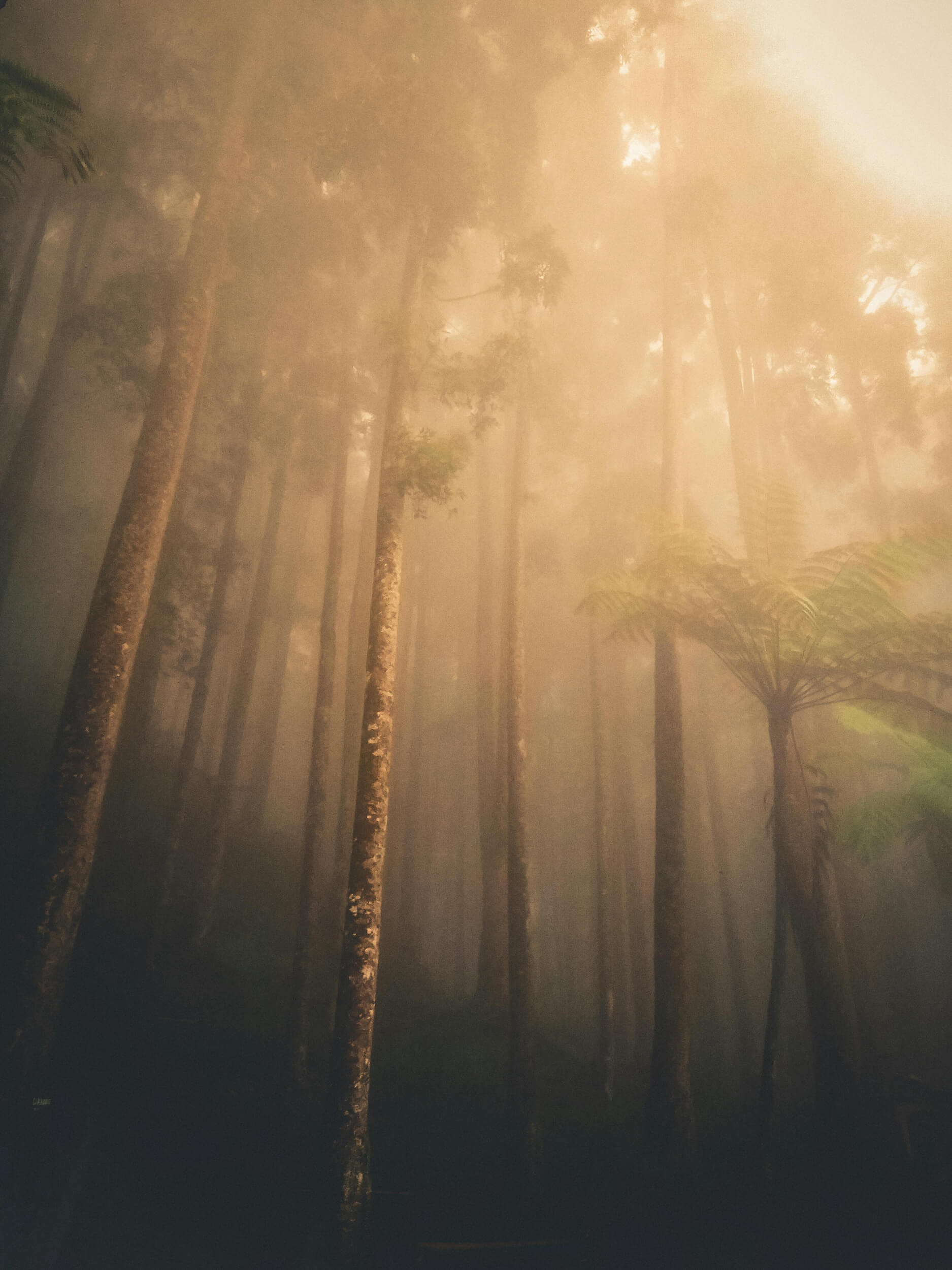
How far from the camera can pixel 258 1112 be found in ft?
21.8

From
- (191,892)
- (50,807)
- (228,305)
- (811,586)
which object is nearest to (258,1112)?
(50,807)

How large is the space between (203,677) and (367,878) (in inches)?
337

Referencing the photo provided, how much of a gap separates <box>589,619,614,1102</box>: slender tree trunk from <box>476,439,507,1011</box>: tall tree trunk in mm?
1934

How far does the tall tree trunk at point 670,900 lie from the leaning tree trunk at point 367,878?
319 centimetres

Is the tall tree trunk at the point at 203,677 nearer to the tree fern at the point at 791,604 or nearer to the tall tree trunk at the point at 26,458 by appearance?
the tall tree trunk at the point at 26,458

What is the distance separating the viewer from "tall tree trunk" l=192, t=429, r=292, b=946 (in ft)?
35.2

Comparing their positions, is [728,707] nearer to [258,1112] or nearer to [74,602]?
[258,1112]

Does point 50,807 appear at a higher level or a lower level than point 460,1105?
higher

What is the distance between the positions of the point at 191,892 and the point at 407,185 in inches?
523

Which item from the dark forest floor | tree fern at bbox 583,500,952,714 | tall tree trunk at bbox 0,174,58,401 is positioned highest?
tall tree trunk at bbox 0,174,58,401

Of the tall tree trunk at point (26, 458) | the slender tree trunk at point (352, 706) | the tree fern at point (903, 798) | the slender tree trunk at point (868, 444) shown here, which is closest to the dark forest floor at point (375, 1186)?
the tree fern at point (903, 798)

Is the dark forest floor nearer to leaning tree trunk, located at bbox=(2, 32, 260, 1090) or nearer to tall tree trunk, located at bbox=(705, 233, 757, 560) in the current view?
leaning tree trunk, located at bbox=(2, 32, 260, 1090)

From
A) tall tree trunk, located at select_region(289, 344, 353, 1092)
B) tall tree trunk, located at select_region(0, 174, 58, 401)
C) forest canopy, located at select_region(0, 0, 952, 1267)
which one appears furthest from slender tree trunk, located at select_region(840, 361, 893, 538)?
tall tree trunk, located at select_region(0, 174, 58, 401)

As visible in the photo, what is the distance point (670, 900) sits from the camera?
21.4 ft
